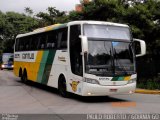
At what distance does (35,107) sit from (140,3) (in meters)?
15.5

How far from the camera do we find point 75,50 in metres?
16.1

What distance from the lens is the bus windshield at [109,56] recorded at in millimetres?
15234

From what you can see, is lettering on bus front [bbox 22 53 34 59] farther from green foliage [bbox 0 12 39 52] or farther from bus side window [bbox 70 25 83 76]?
green foliage [bbox 0 12 39 52]

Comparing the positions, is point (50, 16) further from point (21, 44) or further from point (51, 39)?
point (51, 39)

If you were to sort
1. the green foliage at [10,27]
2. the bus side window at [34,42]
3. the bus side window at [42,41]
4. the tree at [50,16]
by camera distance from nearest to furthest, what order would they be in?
the bus side window at [42,41]
the bus side window at [34,42]
the tree at [50,16]
the green foliage at [10,27]

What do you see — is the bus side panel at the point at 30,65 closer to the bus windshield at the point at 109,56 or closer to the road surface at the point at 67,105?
the road surface at the point at 67,105

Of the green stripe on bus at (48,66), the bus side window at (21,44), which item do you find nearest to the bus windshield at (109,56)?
the green stripe on bus at (48,66)

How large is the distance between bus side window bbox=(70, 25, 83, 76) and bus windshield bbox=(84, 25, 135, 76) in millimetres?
458

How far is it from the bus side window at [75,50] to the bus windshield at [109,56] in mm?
458

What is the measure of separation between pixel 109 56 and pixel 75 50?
4.77ft

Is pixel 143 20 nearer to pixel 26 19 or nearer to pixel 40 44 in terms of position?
pixel 40 44

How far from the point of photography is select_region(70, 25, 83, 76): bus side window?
618 inches

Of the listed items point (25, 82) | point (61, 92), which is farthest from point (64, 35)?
point (25, 82)

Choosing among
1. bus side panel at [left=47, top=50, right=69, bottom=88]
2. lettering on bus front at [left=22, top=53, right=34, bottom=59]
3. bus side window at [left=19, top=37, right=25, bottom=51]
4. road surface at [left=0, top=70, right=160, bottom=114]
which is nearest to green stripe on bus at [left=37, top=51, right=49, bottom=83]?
bus side panel at [left=47, top=50, right=69, bottom=88]
